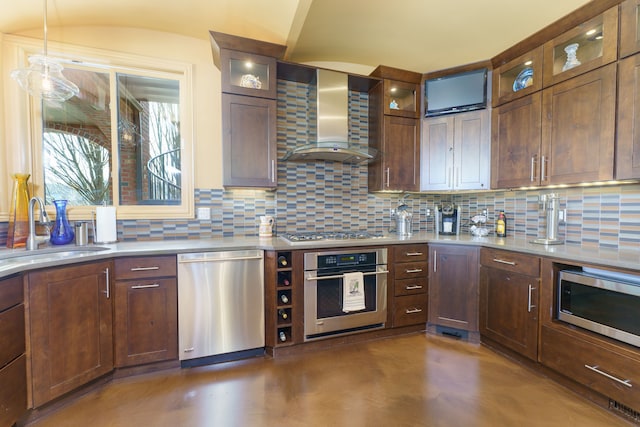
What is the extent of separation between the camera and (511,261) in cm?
215

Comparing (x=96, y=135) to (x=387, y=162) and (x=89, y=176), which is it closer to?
(x=89, y=176)

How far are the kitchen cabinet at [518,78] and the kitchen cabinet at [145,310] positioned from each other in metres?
3.18

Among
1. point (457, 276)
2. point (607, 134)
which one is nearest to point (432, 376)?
point (457, 276)

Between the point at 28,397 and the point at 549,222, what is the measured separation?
372 centimetres

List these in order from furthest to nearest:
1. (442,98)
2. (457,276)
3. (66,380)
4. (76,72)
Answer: (442,98)
(457,276)
(76,72)
(66,380)

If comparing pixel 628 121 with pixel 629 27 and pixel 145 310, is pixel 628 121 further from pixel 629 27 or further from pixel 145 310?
pixel 145 310

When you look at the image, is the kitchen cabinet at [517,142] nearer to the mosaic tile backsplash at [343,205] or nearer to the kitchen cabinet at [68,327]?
the mosaic tile backsplash at [343,205]

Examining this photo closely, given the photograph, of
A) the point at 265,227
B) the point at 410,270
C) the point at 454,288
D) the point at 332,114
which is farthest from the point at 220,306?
the point at 454,288

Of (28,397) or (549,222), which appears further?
(549,222)

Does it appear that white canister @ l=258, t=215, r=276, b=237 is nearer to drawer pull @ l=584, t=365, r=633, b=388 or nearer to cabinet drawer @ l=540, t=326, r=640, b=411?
cabinet drawer @ l=540, t=326, r=640, b=411

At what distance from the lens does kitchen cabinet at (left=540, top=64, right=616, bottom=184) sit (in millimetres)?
1818

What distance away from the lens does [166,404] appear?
1665 mm

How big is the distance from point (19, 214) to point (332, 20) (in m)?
2.85

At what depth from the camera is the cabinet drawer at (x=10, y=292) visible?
1.32 meters
